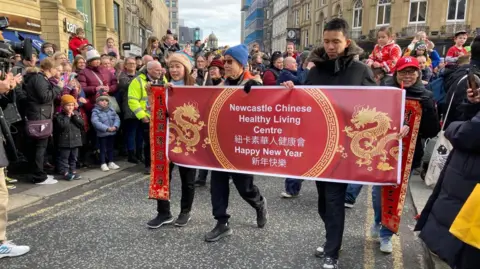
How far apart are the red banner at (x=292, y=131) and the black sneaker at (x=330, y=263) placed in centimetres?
70

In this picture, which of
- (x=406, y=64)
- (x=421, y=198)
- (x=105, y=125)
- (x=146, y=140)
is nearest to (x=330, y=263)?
(x=406, y=64)

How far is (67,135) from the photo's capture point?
608cm

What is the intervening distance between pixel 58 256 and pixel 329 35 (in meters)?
3.22

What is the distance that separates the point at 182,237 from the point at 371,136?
7.27ft

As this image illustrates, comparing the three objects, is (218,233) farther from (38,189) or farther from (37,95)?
(37,95)

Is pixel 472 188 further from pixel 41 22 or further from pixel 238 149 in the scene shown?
pixel 41 22

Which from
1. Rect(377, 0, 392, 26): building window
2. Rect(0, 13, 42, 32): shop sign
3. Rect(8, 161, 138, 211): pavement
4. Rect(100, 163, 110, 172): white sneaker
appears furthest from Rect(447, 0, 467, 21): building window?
Rect(8, 161, 138, 211): pavement

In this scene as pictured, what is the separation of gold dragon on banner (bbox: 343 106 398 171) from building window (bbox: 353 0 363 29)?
142 ft

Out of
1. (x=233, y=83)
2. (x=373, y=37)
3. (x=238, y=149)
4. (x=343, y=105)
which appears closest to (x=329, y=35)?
(x=343, y=105)

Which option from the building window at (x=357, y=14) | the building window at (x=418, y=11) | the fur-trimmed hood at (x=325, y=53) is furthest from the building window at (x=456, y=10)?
the fur-trimmed hood at (x=325, y=53)

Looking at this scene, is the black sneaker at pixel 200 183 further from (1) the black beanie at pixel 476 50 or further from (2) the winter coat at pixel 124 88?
(1) the black beanie at pixel 476 50

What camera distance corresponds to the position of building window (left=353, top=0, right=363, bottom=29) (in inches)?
1693

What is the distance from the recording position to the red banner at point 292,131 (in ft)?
10.8

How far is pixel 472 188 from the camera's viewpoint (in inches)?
92.2
